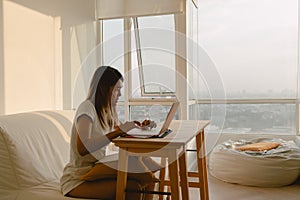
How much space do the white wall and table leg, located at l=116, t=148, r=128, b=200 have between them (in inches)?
47.0

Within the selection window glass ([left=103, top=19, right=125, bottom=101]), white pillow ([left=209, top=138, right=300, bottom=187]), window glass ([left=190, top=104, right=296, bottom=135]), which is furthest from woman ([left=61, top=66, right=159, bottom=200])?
window glass ([left=190, top=104, right=296, bottom=135])

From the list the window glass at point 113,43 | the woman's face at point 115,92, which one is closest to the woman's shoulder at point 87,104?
the woman's face at point 115,92

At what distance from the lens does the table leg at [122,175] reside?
1685 millimetres

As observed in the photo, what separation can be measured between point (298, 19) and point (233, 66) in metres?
1.02

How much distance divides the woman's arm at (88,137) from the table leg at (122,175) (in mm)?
142

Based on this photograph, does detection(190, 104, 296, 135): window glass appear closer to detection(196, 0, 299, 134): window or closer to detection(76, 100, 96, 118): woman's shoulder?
detection(196, 0, 299, 134): window

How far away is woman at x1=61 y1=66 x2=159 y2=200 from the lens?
5.81 feet

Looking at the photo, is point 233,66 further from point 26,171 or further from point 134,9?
point 26,171

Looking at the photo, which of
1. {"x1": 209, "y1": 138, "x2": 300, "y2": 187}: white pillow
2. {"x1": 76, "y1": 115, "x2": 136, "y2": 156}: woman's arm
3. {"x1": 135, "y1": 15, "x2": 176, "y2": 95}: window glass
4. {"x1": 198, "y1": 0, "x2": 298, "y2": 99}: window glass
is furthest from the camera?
{"x1": 198, "y1": 0, "x2": 298, "y2": 99}: window glass

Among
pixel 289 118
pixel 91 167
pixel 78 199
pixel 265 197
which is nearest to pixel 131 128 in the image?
pixel 91 167

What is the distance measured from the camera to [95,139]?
178 cm

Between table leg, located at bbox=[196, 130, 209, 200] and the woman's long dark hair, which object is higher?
the woman's long dark hair

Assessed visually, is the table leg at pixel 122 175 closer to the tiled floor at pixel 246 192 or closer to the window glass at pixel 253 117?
the tiled floor at pixel 246 192

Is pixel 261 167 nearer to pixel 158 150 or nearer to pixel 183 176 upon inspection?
pixel 183 176
